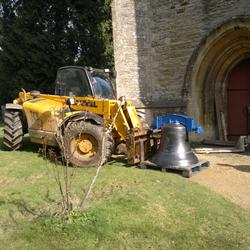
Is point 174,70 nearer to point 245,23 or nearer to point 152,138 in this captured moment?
point 245,23

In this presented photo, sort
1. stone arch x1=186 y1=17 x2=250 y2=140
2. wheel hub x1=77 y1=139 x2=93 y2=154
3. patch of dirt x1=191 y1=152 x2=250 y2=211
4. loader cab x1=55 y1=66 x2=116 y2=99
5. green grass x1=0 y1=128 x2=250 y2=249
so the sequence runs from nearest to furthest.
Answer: green grass x1=0 y1=128 x2=250 y2=249
patch of dirt x1=191 y1=152 x2=250 y2=211
wheel hub x1=77 y1=139 x2=93 y2=154
loader cab x1=55 y1=66 x2=116 y2=99
stone arch x1=186 y1=17 x2=250 y2=140

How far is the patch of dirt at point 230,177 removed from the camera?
5625mm

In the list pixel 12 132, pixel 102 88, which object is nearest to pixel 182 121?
pixel 102 88

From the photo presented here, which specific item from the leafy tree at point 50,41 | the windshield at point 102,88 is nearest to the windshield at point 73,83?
the windshield at point 102,88

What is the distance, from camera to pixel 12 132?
861 centimetres

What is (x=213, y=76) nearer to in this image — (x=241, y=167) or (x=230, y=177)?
(x=241, y=167)

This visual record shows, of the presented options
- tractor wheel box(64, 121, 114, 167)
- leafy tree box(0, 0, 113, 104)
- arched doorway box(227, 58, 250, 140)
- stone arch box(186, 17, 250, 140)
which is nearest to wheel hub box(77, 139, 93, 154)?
tractor wheel box(64, 121, 114, 167)

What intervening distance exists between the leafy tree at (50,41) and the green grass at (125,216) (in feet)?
44.5

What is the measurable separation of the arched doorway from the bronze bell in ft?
15.3

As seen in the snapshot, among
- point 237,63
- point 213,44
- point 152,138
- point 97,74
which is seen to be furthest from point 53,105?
point 237,63

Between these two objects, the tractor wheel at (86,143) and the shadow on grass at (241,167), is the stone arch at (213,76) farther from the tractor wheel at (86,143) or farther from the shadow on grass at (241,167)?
the tractor wheel at (86,143)

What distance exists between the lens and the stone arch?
1038 cm

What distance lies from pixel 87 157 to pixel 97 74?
203 centimetres

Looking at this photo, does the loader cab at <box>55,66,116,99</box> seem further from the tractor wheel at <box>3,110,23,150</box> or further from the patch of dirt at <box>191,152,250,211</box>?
the patch of dirt at <box>191,152,250,211</box>
